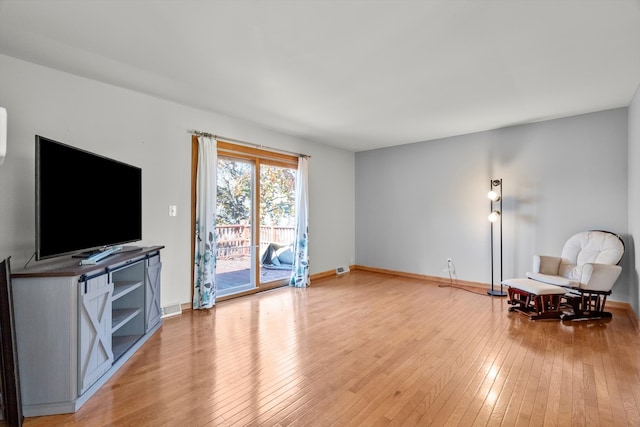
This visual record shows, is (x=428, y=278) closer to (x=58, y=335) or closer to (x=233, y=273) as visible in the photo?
(x=233, y=273)

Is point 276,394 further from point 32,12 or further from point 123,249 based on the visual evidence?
point 32,12

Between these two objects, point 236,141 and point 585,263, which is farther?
point 236,141

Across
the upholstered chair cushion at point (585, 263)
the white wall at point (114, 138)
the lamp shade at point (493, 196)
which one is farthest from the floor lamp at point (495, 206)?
the white wall at point (114, 138)

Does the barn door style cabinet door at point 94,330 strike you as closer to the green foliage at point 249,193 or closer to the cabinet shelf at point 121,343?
the cabinet shelf at point 121,343

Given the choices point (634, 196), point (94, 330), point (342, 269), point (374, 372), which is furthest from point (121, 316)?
point (634, 196)

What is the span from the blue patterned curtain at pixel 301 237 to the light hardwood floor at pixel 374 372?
4.15 ft

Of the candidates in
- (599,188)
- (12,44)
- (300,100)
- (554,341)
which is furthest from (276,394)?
(599,188)

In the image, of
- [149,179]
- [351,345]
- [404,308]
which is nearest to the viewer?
[351,345]

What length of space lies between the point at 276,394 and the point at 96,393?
A: 1.26 metres

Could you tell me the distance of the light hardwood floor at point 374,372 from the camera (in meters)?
1.83

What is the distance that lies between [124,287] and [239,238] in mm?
1916

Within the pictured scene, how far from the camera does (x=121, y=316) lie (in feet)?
A: 8.61

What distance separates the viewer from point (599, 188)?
13.1 feet

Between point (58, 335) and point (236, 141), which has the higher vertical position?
point (236, 141)
